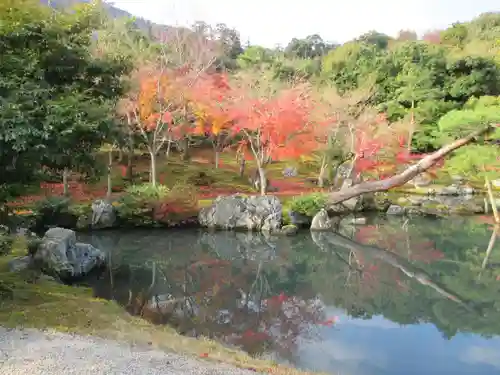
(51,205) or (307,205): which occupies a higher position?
(307,205)

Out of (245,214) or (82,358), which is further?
(245,214)

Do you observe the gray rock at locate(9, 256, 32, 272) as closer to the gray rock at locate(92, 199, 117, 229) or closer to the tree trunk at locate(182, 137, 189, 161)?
the gray rock at locate(92, 199, 117, 229)

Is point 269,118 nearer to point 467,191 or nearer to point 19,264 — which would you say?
point 19,264

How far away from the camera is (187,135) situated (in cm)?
2798

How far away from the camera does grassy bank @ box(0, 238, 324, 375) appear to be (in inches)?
270

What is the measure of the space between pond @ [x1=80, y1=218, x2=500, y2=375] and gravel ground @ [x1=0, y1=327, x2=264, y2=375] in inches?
106

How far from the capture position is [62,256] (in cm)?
1218

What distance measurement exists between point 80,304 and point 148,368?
3.77 m

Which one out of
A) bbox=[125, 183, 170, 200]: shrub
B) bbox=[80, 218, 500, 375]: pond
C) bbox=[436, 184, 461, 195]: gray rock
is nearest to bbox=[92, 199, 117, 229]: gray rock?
bbox=[80, 218, 500, 375]: pond

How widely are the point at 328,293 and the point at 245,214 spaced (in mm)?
7578

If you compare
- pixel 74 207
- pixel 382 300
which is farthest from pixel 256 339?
pixel 74 207

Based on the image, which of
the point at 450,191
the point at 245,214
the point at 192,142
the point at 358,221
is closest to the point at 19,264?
the point at 245,214

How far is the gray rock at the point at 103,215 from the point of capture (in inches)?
733

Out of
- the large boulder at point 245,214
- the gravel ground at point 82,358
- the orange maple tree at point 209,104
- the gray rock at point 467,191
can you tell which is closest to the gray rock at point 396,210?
the gray rock at point 467,191
